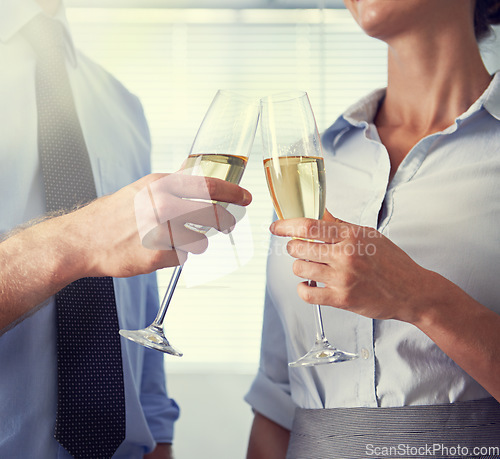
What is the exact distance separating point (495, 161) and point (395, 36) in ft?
0.76

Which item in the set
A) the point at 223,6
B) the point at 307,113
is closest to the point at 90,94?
the point at 223,6

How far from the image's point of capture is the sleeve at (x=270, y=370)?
746 millimetres

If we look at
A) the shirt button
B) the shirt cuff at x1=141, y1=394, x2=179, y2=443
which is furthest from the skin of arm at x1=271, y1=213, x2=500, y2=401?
the shirt cuff at x1=141, y1=394, x2=179, y2=443

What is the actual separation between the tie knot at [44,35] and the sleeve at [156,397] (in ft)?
1.11

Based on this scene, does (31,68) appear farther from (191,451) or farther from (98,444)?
(191,451)

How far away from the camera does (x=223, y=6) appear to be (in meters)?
0.71

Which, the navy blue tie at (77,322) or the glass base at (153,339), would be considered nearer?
the glass base at (153,339)

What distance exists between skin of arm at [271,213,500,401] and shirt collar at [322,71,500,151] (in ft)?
0.89

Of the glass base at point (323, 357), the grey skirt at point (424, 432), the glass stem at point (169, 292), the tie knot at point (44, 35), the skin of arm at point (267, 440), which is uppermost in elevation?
the tie knot at point (44, 35)

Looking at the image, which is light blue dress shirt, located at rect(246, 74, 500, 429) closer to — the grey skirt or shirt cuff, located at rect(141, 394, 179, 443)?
the grey skirt

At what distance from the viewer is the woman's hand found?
417mm

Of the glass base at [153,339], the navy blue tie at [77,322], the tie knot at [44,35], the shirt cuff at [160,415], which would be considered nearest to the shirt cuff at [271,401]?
the shirt cuff at [160,415]

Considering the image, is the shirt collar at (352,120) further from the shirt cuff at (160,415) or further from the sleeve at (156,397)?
the shirt cuff at (160,415)

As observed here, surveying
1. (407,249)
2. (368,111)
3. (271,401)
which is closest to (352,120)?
(368,111)
